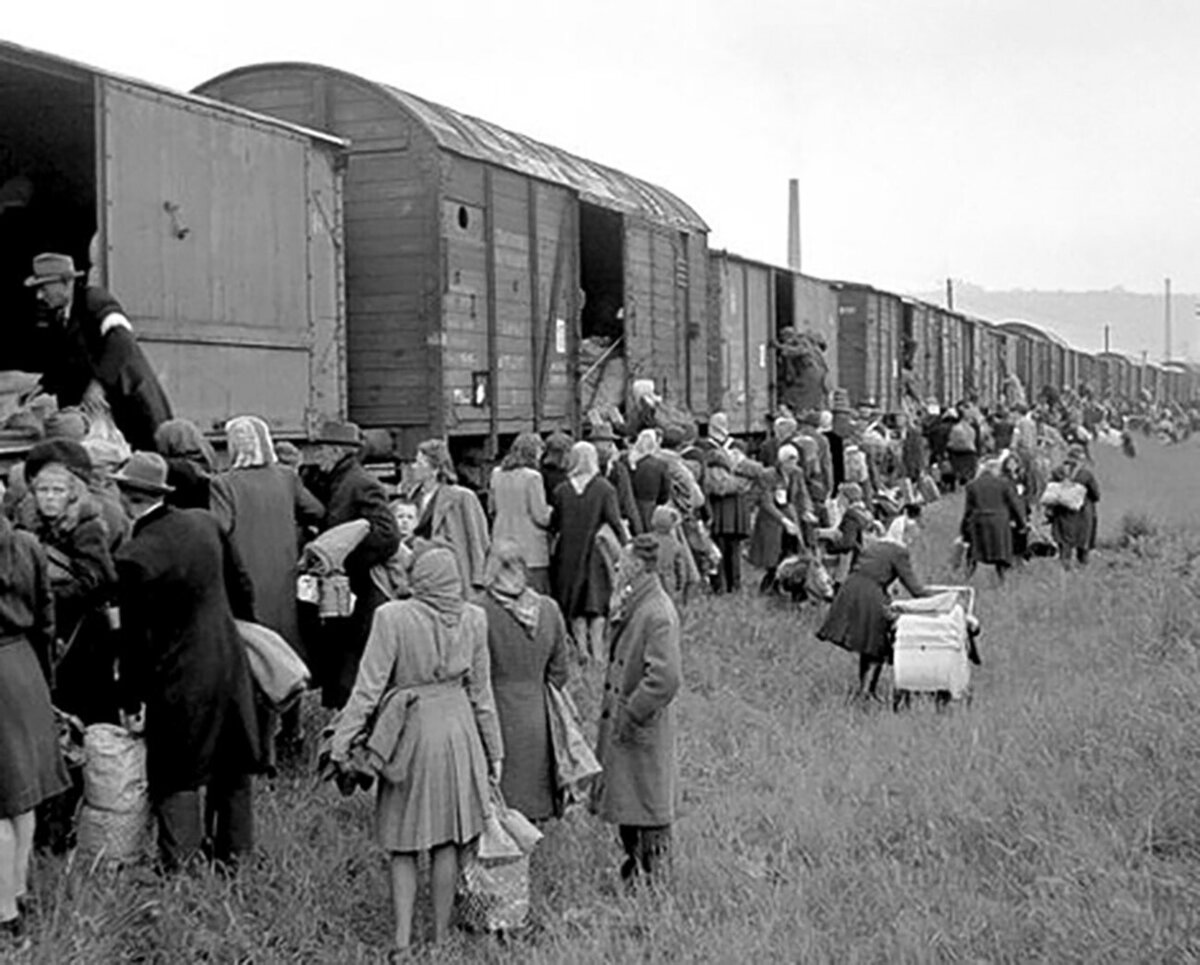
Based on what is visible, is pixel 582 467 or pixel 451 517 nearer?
pixel 451 517

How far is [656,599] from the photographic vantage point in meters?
6.89

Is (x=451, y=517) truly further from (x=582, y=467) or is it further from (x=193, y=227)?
(x=193, y=227)

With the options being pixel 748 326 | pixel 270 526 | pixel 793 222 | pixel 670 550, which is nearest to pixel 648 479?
pixel 670 550

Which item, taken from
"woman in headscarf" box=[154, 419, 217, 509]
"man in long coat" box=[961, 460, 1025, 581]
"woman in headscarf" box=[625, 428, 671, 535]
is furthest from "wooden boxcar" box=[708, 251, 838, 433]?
"woman in headscarf" box=[154, 419, 217, 509]

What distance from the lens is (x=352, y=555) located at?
7629 mm

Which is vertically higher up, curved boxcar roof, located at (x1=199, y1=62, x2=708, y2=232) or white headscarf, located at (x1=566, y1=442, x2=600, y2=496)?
curved boxcar roof, located at (x1=199, y1=62, x2=708, y2=232)

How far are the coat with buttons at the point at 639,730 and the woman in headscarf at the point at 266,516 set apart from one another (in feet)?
5.54

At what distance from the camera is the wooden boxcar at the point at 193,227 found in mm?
8906

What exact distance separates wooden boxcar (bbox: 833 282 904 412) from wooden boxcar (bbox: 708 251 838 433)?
9.39 ft

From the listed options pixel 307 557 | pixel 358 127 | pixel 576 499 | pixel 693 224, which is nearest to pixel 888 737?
pixel 576 499

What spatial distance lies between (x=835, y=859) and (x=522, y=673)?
6.65 ft

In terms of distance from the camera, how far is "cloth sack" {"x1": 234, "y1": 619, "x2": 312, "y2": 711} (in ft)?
21.4

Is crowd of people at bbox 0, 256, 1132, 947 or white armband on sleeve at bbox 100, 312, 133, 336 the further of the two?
white armband on sleeve at bbox 100, 312, 133, 336

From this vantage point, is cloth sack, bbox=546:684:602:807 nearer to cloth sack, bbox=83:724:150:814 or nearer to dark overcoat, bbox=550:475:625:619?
cloth sack, bbox=83:724:150:814
